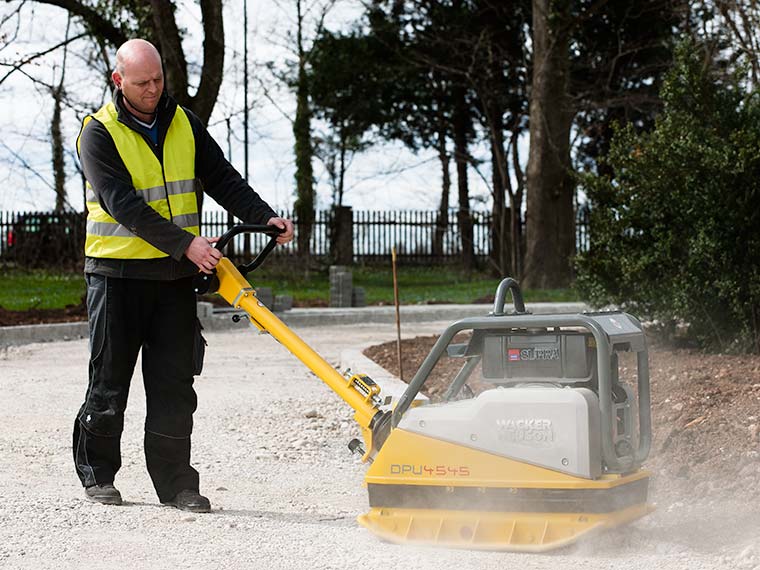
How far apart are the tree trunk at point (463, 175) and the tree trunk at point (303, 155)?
3783 millimetres

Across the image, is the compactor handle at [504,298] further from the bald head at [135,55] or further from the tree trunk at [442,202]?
the tree trunk at [442,202]

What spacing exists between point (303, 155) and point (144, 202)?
84.9 feet

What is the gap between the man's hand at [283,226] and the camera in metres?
5.47

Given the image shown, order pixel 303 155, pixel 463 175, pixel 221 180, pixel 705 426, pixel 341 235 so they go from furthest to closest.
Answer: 1. pixel 463 175
2. pixel 341 235
3. pixel 303 155
4. pixel 705 426
5. pixel 221 180

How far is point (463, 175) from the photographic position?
32969 millimetres

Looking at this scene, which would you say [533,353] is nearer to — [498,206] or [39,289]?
[39,289]

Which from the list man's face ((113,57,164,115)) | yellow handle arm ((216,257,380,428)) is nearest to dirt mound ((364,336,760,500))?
yellow handle arm ((216,257,380,428))

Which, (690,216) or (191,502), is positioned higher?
(690,216)

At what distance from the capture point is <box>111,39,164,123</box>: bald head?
534cm

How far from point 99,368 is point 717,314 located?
5.73m

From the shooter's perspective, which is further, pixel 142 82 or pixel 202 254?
pixel 142 82

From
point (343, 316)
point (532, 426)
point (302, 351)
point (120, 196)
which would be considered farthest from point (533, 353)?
point (343, 316)

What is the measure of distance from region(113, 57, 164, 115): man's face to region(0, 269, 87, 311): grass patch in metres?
13.7

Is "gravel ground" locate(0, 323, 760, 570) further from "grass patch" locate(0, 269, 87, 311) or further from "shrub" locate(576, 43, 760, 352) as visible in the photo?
"grass patch" locate(0, 269, 87, 311)
